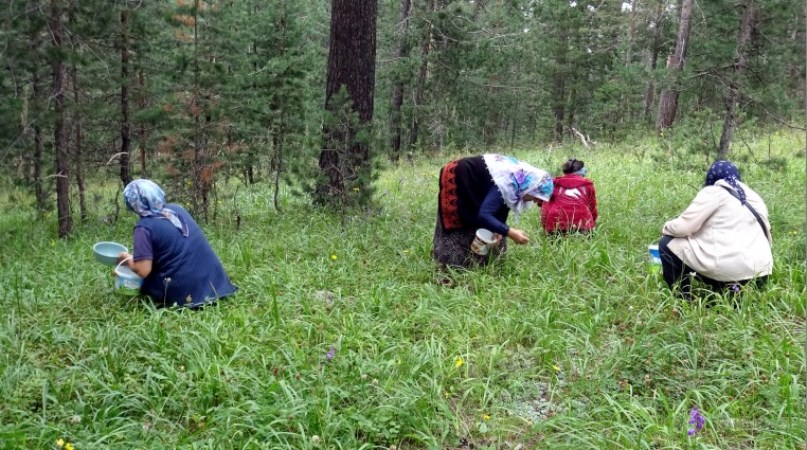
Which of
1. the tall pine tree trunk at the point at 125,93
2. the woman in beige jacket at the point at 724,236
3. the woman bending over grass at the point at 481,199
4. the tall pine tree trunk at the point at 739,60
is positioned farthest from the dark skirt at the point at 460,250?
the tall pine tree trunk at the point at 125,93

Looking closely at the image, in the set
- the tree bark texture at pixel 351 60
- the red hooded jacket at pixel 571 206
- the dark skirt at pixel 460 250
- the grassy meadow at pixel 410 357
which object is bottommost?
the grassy meadow at pixel 410 357

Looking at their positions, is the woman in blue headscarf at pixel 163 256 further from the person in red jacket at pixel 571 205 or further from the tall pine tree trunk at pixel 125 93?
the tall pine tree trunk at pixel 125 93

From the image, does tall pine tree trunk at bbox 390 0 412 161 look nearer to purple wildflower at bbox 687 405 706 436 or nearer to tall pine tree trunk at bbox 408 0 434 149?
tall pine tree trunk at bbox 408 0 434 149

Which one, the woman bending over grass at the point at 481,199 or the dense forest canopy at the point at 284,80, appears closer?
the woman bending over grass at the point at 481,199

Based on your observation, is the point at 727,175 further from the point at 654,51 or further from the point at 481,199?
the point at 654,51

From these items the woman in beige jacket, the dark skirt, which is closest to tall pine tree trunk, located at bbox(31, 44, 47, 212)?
the dark skirt

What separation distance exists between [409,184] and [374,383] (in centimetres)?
747

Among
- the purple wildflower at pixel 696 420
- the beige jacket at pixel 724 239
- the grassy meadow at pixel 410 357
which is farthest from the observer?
the beige jacket at pixel 724 239

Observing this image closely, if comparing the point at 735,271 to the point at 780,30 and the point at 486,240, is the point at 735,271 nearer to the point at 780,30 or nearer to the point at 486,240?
the point at 486,240

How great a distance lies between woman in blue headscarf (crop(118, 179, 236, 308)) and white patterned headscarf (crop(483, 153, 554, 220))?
2520 millimetres

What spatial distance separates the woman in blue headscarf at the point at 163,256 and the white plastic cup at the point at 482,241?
2.22m

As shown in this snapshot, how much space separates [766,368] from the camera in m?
3.46

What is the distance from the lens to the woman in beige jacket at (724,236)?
14.2 ft

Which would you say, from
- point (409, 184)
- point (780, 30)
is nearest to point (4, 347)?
point (409, 184)
